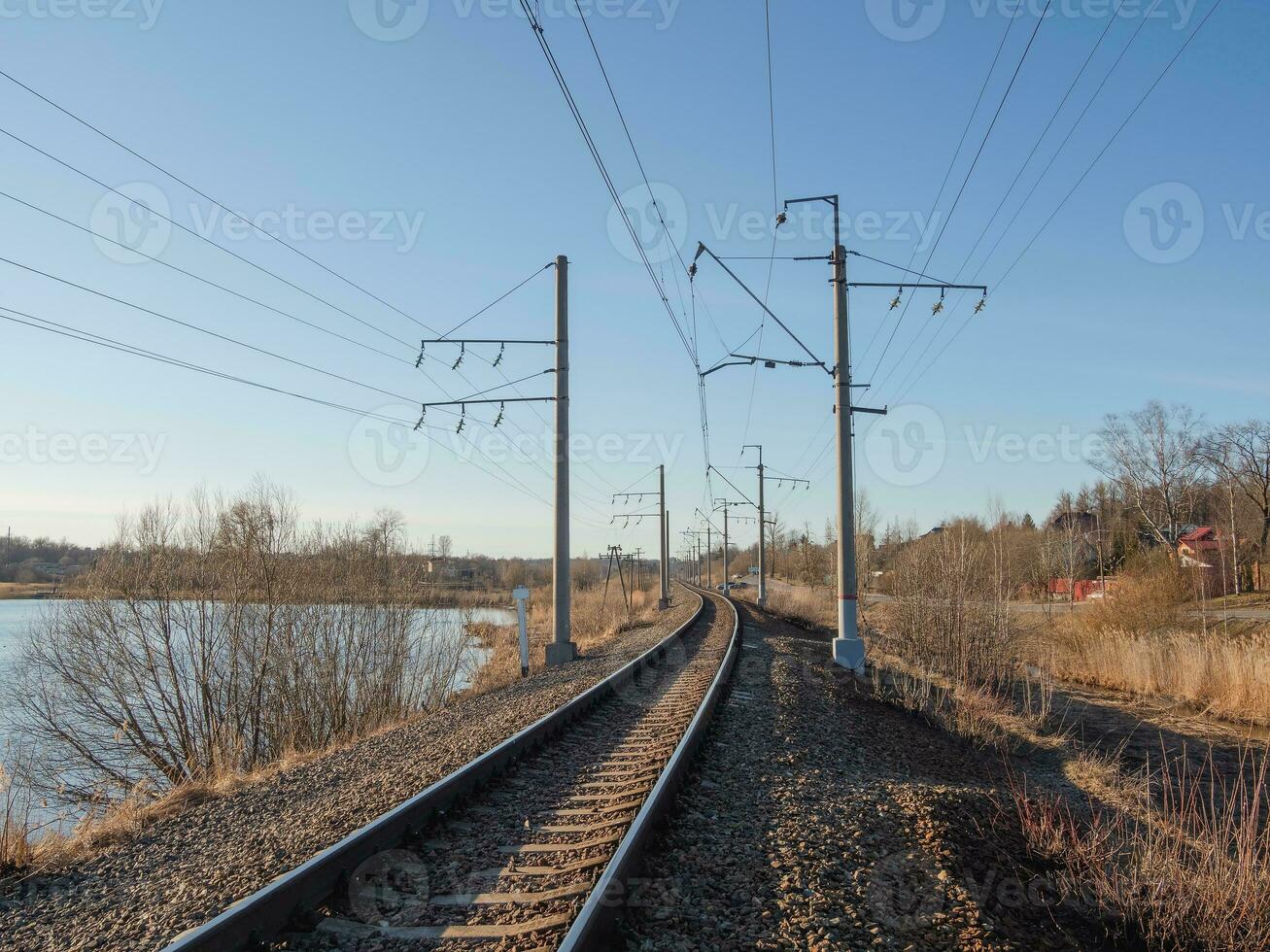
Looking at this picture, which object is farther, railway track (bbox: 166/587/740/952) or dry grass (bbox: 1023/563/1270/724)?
dry grass (bbox: 1023/563/1270/724)

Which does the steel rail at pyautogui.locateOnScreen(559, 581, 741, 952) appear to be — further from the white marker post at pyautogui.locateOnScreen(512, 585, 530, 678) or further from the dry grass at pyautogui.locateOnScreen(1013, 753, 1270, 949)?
the white marker post at pyautogui.locateOnScreen(512, 585, 530, 678)

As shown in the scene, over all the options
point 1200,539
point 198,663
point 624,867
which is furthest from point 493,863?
point 1200,539

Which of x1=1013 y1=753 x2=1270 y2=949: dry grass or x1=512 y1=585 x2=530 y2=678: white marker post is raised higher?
x1=512 y1=585 x2=530 y2=678: white marker post

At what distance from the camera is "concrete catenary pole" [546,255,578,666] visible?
17.0 m

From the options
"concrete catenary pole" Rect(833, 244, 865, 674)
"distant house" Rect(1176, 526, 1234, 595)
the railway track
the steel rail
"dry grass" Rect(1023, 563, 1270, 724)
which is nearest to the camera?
the steel rail

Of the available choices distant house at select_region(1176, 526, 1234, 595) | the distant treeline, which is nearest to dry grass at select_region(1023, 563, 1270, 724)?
distant house at select_region(1176, 526, 1234, 595)

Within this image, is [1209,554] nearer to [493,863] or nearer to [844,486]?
[844,486]

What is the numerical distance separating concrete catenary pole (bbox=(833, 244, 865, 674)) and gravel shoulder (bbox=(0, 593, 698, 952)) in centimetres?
796

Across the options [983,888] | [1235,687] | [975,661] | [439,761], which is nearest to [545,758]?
[439,761]

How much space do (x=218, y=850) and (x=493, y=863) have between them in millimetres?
1985

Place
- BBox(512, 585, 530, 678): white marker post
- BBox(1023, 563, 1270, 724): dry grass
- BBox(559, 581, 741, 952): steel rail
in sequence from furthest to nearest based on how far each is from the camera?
BBox(512, 585, 530, 678): white marker post
BBox(1023, 563, 1270, 724): dry grass
BBox(559, 581, 741, 952): steel rail

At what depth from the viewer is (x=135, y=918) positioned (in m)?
4.61

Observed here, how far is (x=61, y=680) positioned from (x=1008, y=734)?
61.6 feet

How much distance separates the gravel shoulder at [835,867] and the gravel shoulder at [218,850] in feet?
7.54
